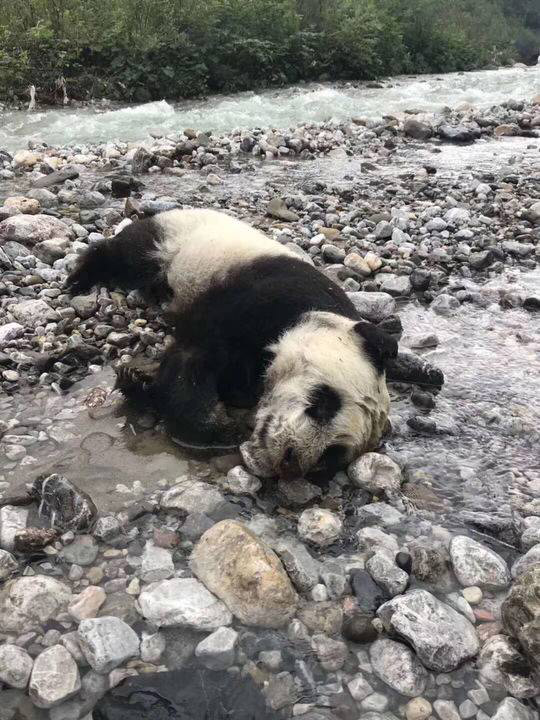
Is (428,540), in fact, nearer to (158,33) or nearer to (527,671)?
(527,671)

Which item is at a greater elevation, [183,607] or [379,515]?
[183,607]

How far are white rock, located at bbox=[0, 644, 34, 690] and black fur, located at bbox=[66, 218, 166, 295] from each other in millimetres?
3423

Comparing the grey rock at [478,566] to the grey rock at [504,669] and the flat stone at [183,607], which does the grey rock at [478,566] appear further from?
the flat stone at [183,607]

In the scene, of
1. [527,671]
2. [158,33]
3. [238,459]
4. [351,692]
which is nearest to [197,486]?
[238,459]

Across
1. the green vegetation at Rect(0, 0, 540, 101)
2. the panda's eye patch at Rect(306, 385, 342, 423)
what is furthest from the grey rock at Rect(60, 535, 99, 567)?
the green vegetation at Rect(0, 0, 540, 101)

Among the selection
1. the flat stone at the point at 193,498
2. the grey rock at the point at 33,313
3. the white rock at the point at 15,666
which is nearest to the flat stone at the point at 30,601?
the white rock at the point at 15,666

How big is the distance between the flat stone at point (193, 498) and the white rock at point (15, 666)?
1.14 meters

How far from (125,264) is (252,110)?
42.4ft

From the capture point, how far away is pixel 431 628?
9.12 feet

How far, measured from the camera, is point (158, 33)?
19.2 m

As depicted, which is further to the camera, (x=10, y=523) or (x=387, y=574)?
(x=10, y=523)

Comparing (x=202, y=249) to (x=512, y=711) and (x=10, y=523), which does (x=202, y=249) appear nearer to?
(x=10, y=523)

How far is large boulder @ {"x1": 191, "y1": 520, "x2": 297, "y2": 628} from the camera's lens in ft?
9.50

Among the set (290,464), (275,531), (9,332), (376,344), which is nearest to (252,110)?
(9,332)
